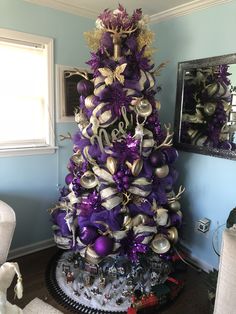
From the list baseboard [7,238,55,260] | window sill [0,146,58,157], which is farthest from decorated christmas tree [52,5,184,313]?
baseboard [7,238,55,260]

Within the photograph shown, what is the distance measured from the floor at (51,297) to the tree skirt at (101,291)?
5 centimetres

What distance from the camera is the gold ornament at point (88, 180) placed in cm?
186

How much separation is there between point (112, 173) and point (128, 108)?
18.7 inches

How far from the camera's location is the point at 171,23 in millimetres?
2350

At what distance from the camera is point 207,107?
6.84 feet

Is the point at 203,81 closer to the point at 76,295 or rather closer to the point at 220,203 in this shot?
the point at 220,203

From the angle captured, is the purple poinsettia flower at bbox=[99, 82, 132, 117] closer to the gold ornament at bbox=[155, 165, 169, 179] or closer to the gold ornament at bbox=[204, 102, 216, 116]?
the gold ornament at bbox=[155, 165, 169, 179]

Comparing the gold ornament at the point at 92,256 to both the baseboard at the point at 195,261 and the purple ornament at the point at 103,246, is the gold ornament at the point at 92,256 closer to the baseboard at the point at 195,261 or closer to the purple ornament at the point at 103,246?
the purple ornament at the point at 103,246

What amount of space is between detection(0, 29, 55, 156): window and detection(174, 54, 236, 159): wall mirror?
116 cm

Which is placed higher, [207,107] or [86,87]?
[86,87]

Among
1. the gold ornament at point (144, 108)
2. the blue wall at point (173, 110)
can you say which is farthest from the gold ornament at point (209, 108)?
the gold ornament at point (144, 108)

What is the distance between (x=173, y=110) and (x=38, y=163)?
134 centimetres

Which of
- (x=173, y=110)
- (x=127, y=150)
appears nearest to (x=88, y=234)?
(x=127, y=150)

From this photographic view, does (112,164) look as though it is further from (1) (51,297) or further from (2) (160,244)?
(1) (51,297)
